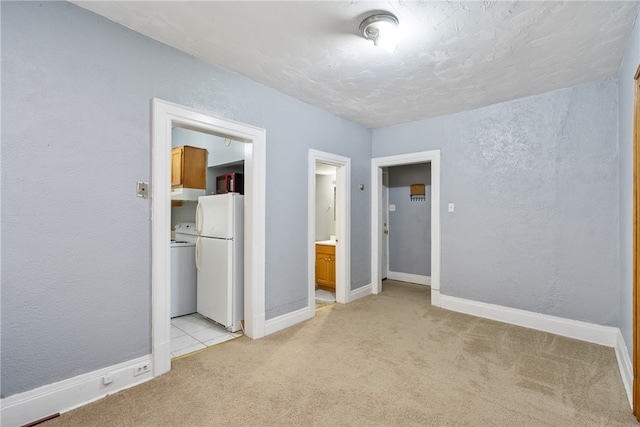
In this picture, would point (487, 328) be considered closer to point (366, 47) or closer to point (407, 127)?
point (407, 127)

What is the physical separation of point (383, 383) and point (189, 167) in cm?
376

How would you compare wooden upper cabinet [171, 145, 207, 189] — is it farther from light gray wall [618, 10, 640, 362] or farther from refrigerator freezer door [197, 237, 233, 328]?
light gray wall [618, 10, 640, 362]

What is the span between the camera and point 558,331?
122 inches

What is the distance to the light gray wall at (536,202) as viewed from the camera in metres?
2.90

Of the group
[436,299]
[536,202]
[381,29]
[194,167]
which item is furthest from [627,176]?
[194,167]

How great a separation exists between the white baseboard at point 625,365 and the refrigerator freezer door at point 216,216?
338 centimetres

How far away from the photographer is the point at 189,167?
4.34 m

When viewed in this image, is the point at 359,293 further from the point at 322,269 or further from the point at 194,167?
the point at 194,167

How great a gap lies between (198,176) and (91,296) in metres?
2.73

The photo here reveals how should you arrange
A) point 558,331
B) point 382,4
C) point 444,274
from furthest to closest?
1. point 444,274
2. point 558,331
3. point 382,4

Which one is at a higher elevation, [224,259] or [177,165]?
[177,165]

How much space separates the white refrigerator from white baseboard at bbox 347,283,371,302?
5.37 ft

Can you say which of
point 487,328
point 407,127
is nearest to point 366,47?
point 407,127

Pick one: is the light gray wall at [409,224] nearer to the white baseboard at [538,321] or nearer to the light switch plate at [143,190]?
the white baseboard at [538,321]
